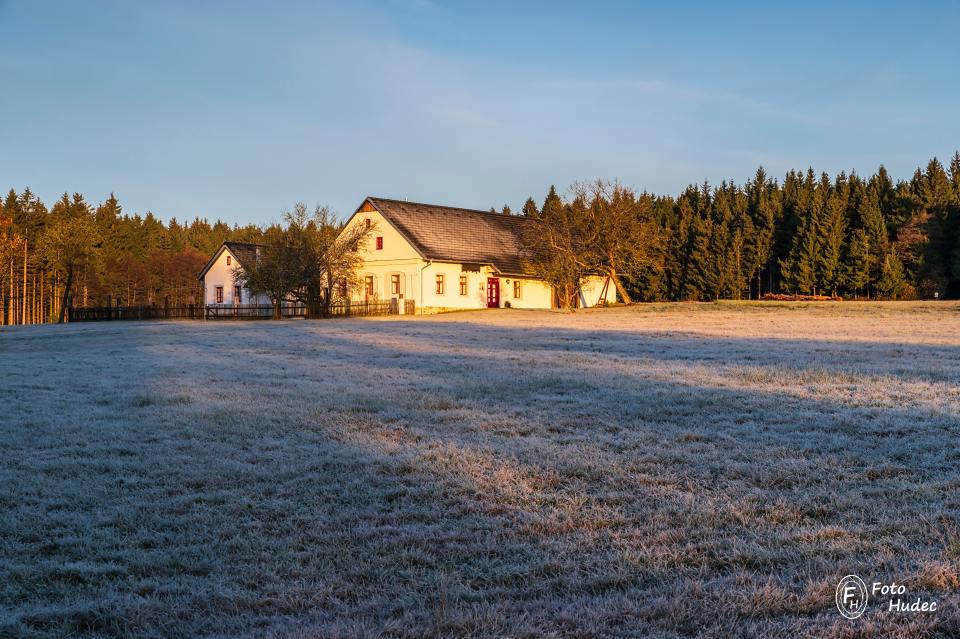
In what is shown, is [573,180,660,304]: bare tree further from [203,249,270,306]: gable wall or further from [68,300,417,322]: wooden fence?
[203,249,270,306]: gable wall

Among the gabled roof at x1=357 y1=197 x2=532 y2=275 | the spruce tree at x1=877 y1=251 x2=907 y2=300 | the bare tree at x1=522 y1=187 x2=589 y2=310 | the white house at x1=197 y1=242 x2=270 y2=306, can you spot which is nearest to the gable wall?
the white house at x1=197 y1=242 x2=270 y2=306

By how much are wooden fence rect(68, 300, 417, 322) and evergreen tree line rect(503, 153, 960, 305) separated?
11.4 metres

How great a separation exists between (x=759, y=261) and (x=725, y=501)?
66.7m

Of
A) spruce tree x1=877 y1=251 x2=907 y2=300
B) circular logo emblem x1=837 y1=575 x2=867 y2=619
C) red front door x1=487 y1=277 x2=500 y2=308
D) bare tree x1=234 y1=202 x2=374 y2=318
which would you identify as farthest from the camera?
spruce tree x1=877 y1=251 x2=907 y2=300

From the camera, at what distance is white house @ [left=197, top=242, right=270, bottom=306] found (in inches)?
2345

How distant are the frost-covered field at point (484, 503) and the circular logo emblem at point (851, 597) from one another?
66 mm

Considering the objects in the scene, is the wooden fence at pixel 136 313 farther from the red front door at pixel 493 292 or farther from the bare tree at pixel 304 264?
the red front door at pixel 493 292

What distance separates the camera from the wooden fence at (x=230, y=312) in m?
44.8

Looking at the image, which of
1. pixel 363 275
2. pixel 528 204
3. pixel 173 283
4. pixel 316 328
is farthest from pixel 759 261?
pixel 173 283

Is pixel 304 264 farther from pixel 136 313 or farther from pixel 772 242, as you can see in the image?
pixel 772 242

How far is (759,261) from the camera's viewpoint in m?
68.1

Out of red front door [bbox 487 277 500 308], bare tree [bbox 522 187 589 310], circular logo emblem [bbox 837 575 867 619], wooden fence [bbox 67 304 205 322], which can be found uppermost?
bare tree [bbox 522 187 589 310]

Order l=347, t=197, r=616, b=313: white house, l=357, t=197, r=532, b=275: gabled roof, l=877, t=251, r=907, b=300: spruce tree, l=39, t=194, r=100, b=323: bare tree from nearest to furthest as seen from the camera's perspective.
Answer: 1. l=347, t=197, r=616, b=313: white house
2. l=357, t=197, r=532, b=275: gabled roof
3. l=877, t=251, r=907, b=300: spruce tree
4. l=39, t=194, r=100, b=323: bare tree

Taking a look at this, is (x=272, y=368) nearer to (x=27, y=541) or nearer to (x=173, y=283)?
(x=27, y=541)
